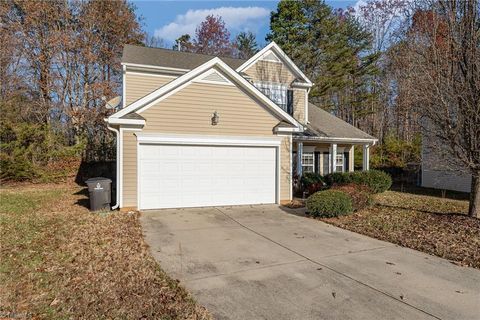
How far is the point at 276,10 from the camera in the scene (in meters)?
28.9

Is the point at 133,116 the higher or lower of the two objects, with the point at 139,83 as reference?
lower

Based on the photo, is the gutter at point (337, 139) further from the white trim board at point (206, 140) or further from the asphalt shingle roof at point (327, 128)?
the white trim board at point (206, 140)

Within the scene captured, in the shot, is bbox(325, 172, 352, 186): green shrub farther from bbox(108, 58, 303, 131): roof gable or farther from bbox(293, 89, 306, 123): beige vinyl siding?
bbox(108, 58, 303, 131): roof gable

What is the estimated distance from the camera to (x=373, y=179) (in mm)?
14461

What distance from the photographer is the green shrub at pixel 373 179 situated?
46.4ft

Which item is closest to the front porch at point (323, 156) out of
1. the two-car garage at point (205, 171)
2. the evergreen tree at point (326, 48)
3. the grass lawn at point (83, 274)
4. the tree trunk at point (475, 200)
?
the two-car garage at point (205, 171)

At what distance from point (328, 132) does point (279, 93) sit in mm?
3287

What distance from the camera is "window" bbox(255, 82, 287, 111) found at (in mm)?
15391

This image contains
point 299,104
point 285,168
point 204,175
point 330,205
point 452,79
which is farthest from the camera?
point 299,104

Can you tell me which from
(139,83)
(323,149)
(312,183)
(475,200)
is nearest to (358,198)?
(475,200)

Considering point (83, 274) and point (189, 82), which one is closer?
point (83, 274)

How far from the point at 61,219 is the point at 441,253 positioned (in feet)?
29.6

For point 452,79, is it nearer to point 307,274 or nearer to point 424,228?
point 424,228

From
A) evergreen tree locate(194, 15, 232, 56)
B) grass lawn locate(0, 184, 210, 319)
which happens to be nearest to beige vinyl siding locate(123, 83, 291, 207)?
grass lawn locate(0, 184, 210, 319)
